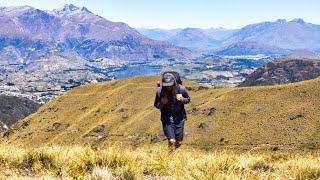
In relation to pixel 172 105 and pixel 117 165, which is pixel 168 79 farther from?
pixel 117 165

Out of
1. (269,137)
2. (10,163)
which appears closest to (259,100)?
(269,137)

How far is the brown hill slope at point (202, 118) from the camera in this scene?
362 ft

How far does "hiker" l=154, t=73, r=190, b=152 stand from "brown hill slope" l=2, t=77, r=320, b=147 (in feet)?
215

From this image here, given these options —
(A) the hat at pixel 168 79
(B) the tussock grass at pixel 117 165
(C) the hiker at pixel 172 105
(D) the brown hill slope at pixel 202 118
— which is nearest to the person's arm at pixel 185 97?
(C) the hiker at pixel 172 105

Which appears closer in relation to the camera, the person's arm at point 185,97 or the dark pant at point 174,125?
the person's arm at point 185,97

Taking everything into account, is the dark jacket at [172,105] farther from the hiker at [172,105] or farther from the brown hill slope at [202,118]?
the brown hill slope at [202,118]

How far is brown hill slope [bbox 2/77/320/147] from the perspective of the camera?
A: 362 ft

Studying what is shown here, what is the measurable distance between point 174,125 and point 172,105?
0.68m

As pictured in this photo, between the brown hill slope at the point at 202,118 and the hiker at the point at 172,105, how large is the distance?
65.5 metres

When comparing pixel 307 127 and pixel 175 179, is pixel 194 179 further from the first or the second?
pixel 307 127

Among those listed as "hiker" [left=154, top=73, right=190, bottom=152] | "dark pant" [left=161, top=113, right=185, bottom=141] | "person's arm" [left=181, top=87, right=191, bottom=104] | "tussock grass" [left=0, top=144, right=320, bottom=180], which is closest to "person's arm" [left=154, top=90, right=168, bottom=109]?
"hiker" [left=154, top=73, right=190, bottom=152]

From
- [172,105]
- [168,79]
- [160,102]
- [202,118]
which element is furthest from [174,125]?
[202,118]

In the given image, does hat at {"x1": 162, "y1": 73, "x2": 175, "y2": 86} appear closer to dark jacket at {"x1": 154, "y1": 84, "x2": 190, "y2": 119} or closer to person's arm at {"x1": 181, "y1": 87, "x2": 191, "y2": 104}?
dark jacket at {"x1": 154, "y1": 84, "x2": 190, "y2": 119}

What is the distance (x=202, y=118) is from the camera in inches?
5153
